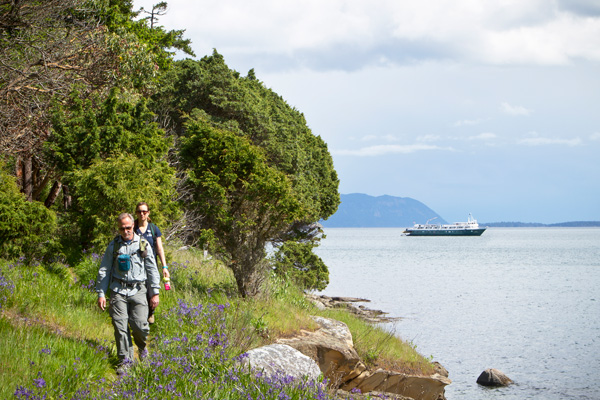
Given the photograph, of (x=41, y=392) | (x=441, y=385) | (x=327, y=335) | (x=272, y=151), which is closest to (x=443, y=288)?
(x=272, y=151)

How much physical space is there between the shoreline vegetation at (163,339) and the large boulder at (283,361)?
0.87 ft

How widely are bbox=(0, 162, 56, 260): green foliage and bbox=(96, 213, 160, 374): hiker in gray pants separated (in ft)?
17.1

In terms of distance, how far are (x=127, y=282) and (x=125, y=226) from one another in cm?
69

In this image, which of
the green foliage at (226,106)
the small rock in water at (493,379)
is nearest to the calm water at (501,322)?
the small rock in water at (493,379)

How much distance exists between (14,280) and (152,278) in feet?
12.7

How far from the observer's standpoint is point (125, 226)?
7324 mm

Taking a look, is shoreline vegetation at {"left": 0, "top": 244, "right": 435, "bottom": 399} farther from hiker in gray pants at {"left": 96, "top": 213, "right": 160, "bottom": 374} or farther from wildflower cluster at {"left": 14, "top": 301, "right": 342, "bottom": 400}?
hiker in gray pants at {"left": 96, "top": 213, "right": 160, "bottom": 374}

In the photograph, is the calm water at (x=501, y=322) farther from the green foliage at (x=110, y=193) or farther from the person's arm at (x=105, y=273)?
the person's arm at (x=105, y=273)

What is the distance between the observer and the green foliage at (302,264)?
91.4 ft

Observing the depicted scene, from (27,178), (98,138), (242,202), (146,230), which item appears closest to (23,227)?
(98,138)

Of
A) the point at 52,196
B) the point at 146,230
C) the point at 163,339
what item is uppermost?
the point at 52,196

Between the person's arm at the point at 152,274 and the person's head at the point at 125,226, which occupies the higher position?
the person's head at the point at 125,226

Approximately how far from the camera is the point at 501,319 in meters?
31.3

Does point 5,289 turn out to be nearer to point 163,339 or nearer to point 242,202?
point 163,339
